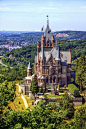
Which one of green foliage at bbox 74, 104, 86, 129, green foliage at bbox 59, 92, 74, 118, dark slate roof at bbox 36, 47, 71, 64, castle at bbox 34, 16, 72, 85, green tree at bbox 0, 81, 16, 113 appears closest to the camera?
green tree at bbox 0, 81, 16, 113

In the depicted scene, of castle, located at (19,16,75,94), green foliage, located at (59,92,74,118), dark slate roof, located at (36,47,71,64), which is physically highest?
dark slate roof, located at (36,47,71,64)

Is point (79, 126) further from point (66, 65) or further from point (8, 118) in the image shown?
point (66, 65)

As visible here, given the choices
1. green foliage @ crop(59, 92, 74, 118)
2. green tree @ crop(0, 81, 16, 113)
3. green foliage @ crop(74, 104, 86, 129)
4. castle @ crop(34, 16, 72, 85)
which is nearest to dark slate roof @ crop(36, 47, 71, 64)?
castle @ crop(34, 16, 72, 85)

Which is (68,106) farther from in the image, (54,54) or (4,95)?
(4,95)

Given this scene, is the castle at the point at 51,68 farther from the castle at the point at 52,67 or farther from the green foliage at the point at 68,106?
the green foliage at the point at 68,106

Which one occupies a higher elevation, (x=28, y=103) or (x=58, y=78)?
(x=58, y=78)

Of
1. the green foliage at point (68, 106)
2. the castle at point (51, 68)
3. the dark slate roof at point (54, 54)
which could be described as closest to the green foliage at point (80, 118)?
the green foliage at point (68, 106)

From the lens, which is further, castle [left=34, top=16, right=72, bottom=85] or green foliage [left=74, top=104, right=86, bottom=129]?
castle [left=34, top=16, right=72, bottom=85]

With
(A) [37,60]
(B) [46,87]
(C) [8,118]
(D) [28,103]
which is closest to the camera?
(C) [8,118]

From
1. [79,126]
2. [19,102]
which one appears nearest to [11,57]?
[19,102]

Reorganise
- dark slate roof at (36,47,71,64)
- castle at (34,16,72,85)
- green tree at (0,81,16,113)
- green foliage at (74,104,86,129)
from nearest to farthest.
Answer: green tree at (0,81,16,113), green foliage at (74,104,86,129), castle at (34,16,72,85), dark slate roof at (36,47,71,64)

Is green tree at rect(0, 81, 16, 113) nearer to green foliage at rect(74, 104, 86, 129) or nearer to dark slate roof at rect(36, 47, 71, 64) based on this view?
green foliage at rect(74, 104, 86, 129)
